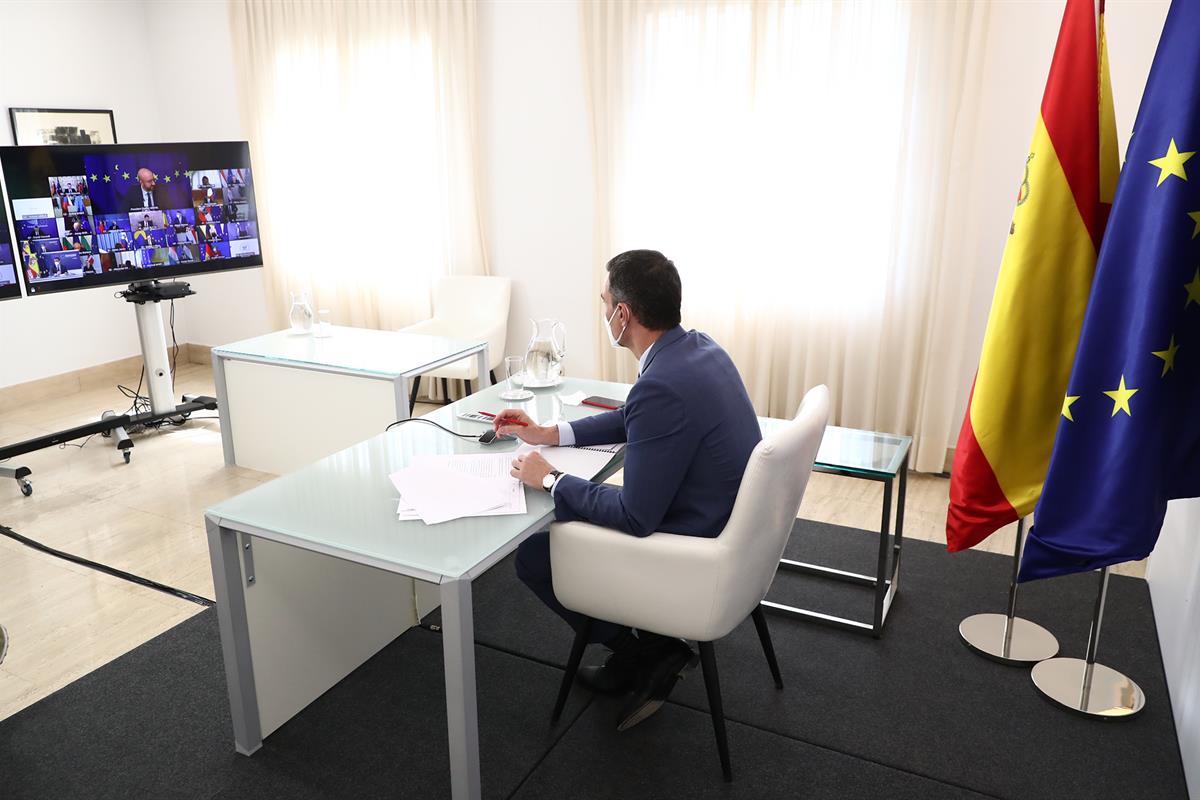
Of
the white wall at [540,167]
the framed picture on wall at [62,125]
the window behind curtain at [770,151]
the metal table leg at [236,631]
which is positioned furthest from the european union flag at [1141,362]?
the framed picture on wall at [62,125]

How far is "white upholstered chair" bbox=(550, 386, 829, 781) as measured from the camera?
2.00 metres

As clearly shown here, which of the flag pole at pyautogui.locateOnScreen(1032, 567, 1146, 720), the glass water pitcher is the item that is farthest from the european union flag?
the glass water pitcher

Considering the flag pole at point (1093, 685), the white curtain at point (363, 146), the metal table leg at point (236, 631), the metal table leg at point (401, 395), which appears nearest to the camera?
the metal table leg at point (236, 631)

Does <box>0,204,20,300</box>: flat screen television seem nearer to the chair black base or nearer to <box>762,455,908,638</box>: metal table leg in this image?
the chair black base

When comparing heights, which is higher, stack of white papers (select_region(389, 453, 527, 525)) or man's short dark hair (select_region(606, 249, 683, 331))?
man's short dark hair (select_region(606, 249, 683, 331))

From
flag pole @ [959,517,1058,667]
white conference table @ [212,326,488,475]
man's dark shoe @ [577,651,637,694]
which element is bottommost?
flag pole @ [959,517,1058,667]

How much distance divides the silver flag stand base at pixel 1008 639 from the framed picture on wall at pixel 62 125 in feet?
19.4

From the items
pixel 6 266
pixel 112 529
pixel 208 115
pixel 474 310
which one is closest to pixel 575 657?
pixel 112 529

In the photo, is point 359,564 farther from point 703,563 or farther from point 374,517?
point 703,563

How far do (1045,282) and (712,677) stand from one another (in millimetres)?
1270

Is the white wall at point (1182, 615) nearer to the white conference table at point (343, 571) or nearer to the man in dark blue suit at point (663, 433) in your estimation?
the man in dark blue suit at point (663, 433)

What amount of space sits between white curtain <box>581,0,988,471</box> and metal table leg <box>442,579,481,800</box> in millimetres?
3008

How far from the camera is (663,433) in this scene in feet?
6.66

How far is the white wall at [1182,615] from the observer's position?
7.32 ft
